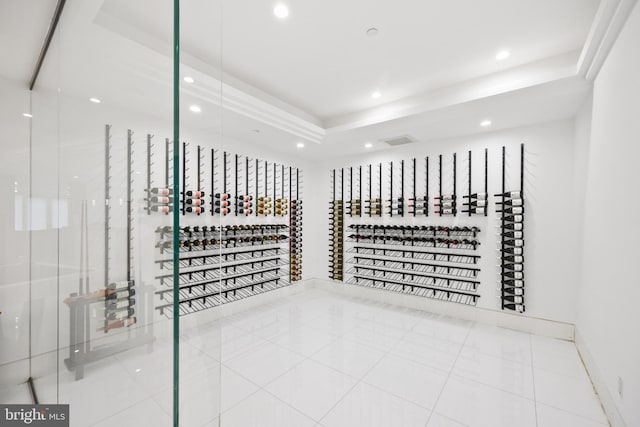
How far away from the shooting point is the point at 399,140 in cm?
444

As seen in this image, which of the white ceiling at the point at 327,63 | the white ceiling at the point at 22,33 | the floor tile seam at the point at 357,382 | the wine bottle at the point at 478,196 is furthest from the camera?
the wine bottle at the point at 478,196

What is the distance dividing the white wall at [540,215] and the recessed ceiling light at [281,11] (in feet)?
10.8

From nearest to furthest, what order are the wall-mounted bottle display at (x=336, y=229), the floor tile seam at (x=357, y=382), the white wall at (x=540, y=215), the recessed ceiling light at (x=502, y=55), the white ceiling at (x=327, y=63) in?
the white ceiling at (x=327, y=63) → the floor tile seam at (x=357, y=382) → the recessed ceiling light at (x=502, y=55) → the white wall at (x=540, y=215) → the wall-mounted bottle display at (x=336, y=229)

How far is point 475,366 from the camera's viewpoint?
270 centimetres

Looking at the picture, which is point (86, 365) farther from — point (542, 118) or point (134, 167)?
point (542, 118)

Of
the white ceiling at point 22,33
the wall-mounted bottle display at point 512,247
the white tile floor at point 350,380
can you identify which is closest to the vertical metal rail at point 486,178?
the wall-mounted bottle display at point 512,247

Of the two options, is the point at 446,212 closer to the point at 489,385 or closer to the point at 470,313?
the point at 470,313

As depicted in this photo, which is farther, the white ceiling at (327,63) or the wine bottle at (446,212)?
the wine bottle at (446,212)

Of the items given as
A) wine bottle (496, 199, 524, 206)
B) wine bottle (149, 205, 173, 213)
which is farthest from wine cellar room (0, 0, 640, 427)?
wine bottle (496, 199, 524, 206)

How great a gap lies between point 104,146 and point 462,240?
436 centimetres

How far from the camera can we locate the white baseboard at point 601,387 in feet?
6.09

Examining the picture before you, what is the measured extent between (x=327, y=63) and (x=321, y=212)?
3309mm

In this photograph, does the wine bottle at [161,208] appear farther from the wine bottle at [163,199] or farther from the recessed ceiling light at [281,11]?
the recessed ceiling light at [281,11]

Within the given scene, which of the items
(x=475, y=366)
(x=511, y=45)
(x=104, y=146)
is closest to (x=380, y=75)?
(x=511, y=45)
